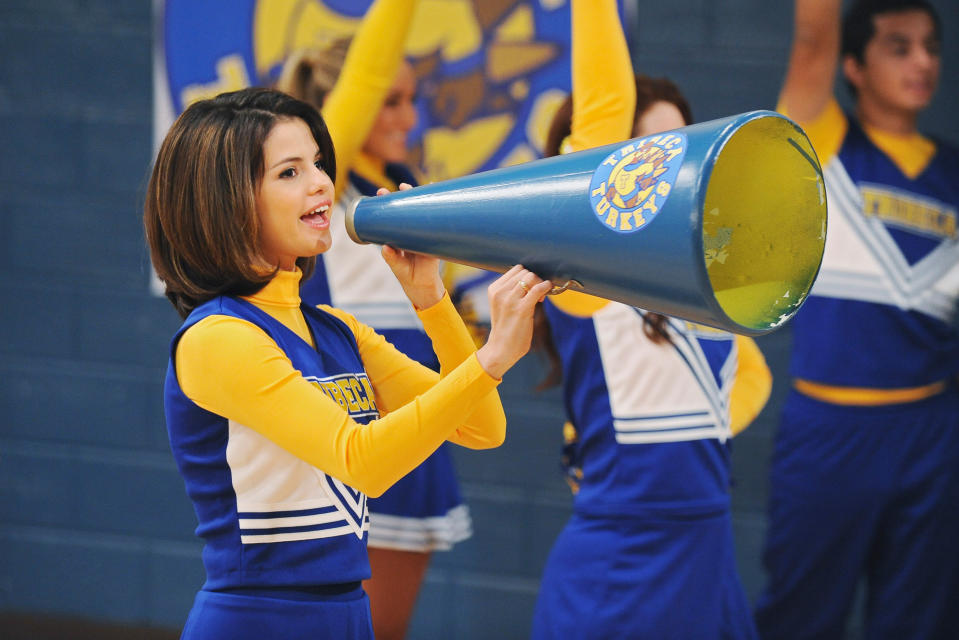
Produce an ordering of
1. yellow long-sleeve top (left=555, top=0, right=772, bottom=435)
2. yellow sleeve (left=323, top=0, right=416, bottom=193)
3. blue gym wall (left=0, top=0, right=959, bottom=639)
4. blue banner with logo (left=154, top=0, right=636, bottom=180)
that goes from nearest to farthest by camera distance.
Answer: yellow long-sleeve top (left=555, top=0, right=772, bottom=435) < yellow sleeve (left=323, top=0, right=416, bottom=193) < blue banner with logo (left=154, top=0, right=636, bottom=180) < blue gym wall (left=0, top=0, right=959, bottom=639)

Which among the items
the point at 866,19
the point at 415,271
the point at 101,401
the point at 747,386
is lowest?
the point at 101,401

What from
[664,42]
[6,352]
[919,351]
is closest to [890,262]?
[919,351]

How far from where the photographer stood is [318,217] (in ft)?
4.02

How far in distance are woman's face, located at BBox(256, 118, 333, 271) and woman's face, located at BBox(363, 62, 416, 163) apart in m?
0.89

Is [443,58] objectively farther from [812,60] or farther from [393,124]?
[812,60]

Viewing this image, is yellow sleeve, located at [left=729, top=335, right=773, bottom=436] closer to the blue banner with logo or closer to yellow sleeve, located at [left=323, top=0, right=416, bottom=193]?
yellow sleeve, located at [left=323, top=0, right=416, bottom=193]

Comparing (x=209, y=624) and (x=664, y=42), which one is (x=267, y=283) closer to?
(x=209, y=624)

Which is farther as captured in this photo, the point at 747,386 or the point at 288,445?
the point at 747,386

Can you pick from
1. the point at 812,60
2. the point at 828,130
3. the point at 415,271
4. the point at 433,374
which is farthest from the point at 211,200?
the point at 828,130

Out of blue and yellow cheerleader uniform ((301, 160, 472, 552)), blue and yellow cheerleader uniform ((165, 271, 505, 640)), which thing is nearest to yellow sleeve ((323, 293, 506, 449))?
blue and yellow cheerleader uniform ((165, 271, 505, 640))

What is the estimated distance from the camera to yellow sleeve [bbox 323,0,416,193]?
1789 millimetres

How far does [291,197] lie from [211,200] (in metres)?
0.09

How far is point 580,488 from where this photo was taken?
173cm

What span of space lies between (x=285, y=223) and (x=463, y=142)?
1530 mm
